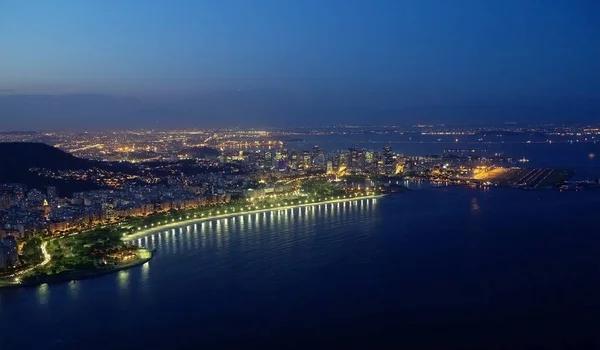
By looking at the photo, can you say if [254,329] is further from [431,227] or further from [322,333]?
[431,227]

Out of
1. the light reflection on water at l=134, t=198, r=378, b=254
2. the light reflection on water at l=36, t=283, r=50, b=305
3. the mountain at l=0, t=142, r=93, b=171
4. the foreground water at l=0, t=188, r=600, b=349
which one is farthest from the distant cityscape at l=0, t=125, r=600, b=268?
the foreground water at l=0, t=188, r=600, b=349

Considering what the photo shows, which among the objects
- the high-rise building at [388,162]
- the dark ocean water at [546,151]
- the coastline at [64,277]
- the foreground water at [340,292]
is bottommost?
the dark ocean water at [546,151]

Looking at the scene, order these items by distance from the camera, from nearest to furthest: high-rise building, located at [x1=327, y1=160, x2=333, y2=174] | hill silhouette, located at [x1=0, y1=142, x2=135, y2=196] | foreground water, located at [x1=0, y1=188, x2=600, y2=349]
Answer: foreground water, located at [x1=0, y1=188, x2=600, y2=349] → hill silhouette, located at [x1=0, y1=142, x2=135, y2=196] → high-rise building, located at [x1=327, y1=160, x2=333, y2=174]

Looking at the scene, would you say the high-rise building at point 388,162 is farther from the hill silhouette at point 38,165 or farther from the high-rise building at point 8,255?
the high-rise building at point 8,255

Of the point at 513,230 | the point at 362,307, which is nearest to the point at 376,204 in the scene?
the point at 513,230

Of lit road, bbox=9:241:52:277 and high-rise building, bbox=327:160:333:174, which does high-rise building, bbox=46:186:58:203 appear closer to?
lit road, bbox=9:241:52:277

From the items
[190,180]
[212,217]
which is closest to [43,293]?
[212,217]

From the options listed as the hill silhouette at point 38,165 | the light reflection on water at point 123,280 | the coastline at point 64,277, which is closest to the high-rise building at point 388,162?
the hill silhouette at point 38,165

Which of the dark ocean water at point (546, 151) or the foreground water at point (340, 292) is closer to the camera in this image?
the foreground water at point (340, 292)
